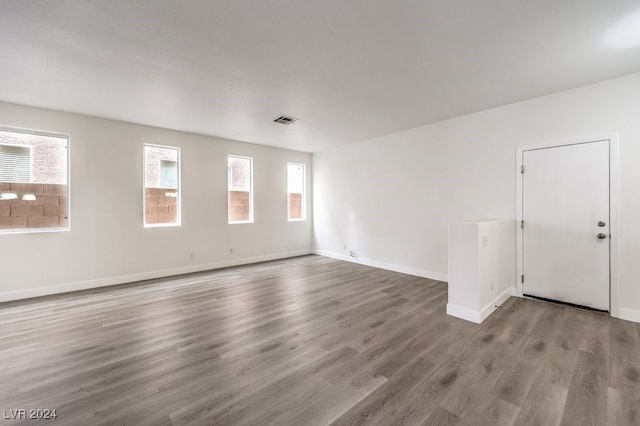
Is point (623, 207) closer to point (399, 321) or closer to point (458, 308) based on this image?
point (458, 308)

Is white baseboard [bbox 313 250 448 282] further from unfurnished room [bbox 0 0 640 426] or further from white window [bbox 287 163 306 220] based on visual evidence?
white window [bbox 287 163 306 220]

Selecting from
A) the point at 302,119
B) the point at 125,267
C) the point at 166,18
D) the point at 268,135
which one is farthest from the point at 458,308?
the point at 125,267

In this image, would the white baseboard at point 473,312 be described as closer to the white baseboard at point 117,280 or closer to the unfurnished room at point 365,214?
the unfurnished room at point 365,214

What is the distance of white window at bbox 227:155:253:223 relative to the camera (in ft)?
19.5

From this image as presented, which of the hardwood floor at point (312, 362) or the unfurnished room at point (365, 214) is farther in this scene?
the unfurnished room at point (365, 214)

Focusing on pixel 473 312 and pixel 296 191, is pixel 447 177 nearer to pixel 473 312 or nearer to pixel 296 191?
pixel 473 312

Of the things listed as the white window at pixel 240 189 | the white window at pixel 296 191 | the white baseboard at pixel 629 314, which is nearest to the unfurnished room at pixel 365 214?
the white baseboard at pixel 629 314

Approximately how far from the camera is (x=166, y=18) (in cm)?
209

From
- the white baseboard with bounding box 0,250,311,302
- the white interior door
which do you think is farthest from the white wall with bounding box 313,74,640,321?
the white baseboard with bounding box 0,250,311,302

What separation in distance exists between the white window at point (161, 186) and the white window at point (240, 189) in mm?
1067

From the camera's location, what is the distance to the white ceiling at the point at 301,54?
2016 mm

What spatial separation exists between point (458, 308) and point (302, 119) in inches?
143

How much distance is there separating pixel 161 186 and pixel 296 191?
3212mm

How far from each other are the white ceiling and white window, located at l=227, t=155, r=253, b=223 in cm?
197
